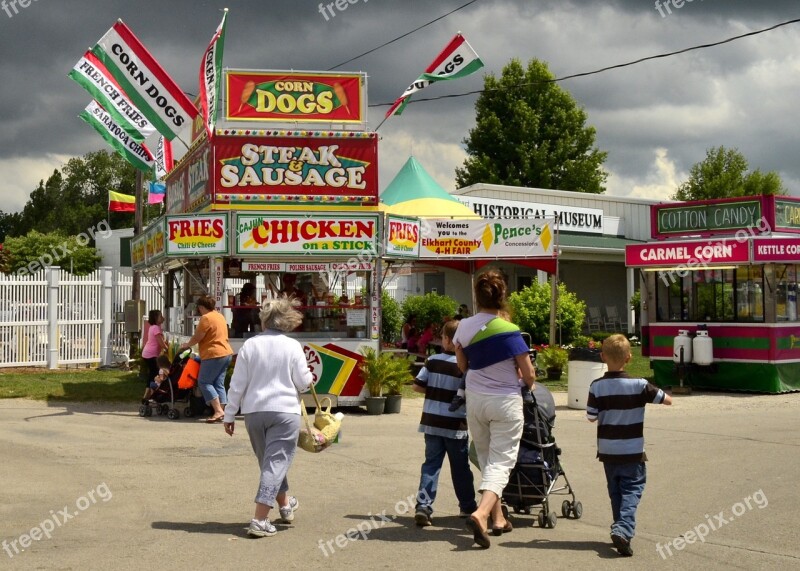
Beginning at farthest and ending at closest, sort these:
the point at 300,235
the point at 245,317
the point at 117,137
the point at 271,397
Answer: the point at 117,137, the point at 245,317, the point at 300,235, the point at 271,397

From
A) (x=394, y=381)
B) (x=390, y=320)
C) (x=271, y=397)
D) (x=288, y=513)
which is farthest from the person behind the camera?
(x=390, y=320)

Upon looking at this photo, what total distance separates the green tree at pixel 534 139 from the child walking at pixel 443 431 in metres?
43.7

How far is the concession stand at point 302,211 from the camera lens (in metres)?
14.6

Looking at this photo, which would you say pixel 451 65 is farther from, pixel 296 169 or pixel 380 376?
pixel 380 376

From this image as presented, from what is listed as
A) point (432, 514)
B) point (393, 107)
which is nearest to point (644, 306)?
point (393, 107)

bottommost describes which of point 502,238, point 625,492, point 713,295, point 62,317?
point 625,492

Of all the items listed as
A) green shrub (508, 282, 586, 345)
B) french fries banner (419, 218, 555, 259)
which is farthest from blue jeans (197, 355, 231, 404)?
green shrub (508, 282, 586, 345)

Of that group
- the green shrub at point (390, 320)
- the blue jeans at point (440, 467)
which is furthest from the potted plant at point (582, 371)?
the green shrub at point (390, 320)

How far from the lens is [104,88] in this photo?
16906mm

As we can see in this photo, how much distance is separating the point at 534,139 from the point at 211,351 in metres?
40.0

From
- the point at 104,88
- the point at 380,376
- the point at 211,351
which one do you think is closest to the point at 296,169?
the point at 211,351

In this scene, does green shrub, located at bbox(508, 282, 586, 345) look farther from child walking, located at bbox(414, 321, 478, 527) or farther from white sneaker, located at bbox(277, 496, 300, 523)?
white sneaker, located at bbox(277, 496, 300, 523)

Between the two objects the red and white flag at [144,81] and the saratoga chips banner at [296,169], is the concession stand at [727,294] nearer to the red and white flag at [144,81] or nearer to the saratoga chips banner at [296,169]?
the saratoga chips banner at [296,169]

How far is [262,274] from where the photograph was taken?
53.4 ft
